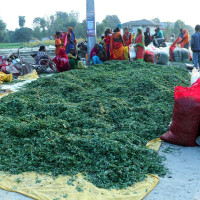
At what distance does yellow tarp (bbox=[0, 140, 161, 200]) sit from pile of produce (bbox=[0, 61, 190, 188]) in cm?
8

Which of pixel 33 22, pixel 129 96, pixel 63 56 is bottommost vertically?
pixel 129 96

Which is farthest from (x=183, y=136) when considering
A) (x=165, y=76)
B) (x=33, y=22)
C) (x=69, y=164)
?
(x=33, y=22)

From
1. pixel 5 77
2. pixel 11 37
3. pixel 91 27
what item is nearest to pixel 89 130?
pixel 5 77

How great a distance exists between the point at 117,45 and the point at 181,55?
3.54 meters

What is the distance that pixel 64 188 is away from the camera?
2674 mm

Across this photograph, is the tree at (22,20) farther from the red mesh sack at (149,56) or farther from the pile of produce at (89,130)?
the pile of produce at (89,130)

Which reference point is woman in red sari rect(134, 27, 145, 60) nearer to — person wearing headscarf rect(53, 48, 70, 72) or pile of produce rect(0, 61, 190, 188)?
person wearing headscarf rect(53, 48, 70, 72)

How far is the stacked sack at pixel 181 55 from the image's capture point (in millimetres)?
12219

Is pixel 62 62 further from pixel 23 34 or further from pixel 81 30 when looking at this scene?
pixel 23 34

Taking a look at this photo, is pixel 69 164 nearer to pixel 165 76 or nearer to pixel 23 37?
pixel 165 76

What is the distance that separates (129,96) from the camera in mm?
5402

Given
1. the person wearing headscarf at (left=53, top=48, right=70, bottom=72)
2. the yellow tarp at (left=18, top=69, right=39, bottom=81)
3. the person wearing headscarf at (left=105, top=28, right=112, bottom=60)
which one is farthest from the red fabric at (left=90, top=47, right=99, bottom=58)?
the yellow tarp at (left=18, top=69, right=39, bottom=81)

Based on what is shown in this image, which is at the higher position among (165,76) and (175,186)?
(165,76)

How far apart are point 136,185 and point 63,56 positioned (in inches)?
283
